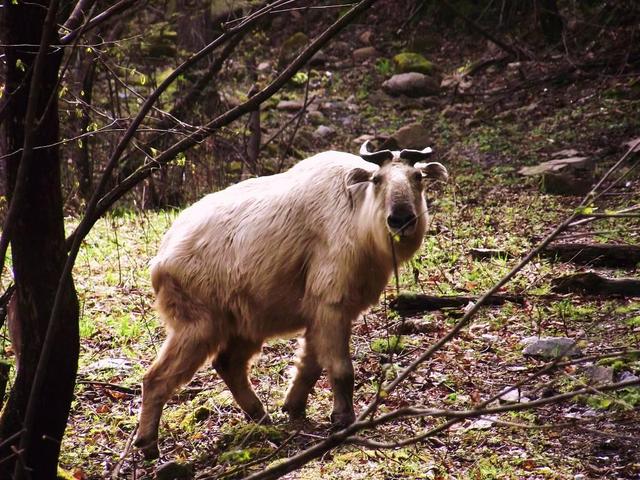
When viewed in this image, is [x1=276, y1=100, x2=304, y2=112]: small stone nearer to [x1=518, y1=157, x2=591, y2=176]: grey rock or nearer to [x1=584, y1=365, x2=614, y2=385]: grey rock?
[x1=518, y1=157, x2=591, y2=176]: grey rock

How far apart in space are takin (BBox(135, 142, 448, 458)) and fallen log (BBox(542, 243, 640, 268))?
9.38 feet

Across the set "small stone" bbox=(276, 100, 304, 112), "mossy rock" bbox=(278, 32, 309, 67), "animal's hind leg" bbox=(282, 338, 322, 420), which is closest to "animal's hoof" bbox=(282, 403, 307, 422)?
"animal's hind leg" bbox=(282, 338, 322, 420)

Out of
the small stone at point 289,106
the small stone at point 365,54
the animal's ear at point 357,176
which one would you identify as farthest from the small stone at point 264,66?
the animal's ear at point 357,176

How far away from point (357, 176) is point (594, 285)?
2.78m

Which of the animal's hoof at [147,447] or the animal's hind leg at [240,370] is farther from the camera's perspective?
the animal's hind leg at [240,370]

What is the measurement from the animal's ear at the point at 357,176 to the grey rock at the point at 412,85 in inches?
443

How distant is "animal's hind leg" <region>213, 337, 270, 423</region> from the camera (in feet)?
19.9

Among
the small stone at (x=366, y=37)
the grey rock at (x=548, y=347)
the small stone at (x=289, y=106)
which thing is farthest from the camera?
the small stone at (x=366, y=37)

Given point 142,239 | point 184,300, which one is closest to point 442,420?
point 184,300

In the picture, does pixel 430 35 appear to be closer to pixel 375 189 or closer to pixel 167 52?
pixel 167 52

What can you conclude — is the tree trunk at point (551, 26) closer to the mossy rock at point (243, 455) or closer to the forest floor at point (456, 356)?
the forest floor at point (456, 356)

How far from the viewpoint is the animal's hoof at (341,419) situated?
5.54 metres

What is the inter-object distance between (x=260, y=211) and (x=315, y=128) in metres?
10.4

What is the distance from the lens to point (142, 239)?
10.0 metres
